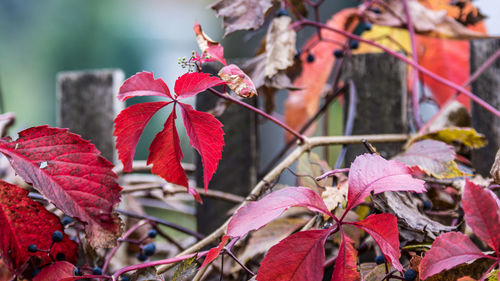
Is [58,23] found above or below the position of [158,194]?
above

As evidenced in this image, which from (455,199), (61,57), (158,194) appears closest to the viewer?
(455,199)

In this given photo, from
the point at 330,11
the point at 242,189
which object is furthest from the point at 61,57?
the point at 242,189

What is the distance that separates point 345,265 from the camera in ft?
1.02

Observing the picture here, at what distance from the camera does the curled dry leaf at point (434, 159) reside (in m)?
0.44

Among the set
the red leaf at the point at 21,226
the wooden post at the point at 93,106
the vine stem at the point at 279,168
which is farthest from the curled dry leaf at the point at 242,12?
the wooden post at the point at 93,106

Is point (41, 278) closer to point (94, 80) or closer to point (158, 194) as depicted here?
point (158, 194)

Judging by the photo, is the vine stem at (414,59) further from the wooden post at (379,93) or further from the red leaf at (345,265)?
the red leaf at (345,265)

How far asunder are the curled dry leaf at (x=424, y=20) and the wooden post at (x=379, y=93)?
0.10 m

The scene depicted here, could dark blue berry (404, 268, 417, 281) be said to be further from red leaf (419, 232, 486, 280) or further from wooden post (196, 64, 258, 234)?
wooden post (196, 64, 258, 234)

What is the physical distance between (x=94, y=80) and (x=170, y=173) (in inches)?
31.1

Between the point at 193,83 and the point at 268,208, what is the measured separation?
11cm

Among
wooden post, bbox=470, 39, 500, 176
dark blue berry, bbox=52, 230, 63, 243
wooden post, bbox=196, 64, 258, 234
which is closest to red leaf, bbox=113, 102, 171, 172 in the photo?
dark blue berry, bbox=52, 230, 63, 243

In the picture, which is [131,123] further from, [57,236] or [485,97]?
[485,97]

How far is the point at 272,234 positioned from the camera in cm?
49
